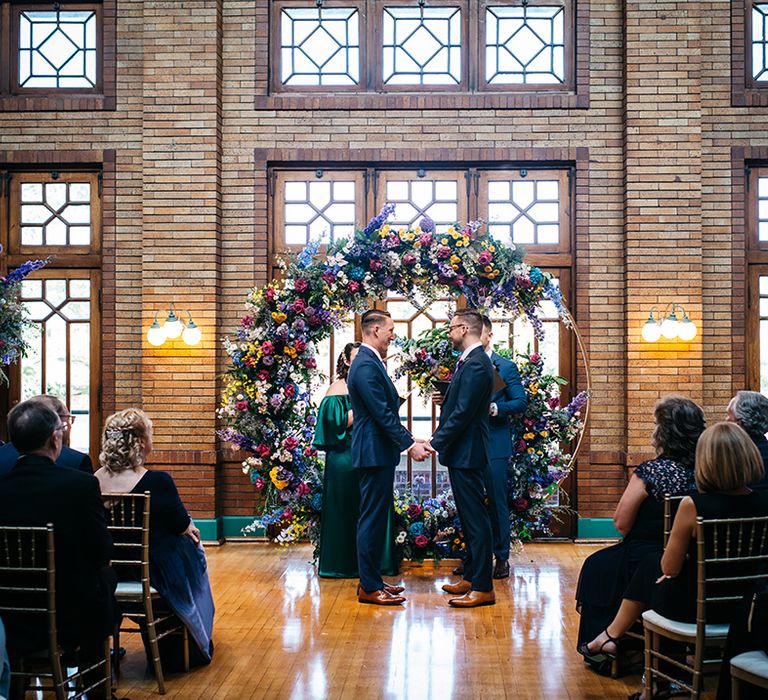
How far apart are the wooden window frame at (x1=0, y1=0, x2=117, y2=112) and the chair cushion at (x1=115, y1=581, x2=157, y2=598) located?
5.89 metres

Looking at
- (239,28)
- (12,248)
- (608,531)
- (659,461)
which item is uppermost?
(239,28)

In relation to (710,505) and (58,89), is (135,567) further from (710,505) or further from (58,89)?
(58,89)

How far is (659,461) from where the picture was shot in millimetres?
4871

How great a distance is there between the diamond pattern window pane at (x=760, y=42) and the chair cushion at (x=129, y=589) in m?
7.56

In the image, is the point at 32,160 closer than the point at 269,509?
No

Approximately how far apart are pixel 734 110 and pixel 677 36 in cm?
90

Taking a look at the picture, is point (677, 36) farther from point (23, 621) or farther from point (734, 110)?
point (23, 621)

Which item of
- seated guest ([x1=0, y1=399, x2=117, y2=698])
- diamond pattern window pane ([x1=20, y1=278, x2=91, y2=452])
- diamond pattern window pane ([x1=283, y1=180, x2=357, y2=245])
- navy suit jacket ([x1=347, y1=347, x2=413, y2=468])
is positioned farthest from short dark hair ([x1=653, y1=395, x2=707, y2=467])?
diamond pattern window pane ([x1=20, y1=278, x2=91, y2=452])

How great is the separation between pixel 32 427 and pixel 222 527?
210 inches

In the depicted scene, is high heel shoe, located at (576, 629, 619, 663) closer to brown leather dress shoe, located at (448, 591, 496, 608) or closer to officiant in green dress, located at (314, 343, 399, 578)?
brown leather dress shoe, located at (448, 591, 496, 608)

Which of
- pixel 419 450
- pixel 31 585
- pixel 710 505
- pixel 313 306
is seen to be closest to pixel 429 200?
pixel 313 306

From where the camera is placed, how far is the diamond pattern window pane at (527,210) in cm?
936

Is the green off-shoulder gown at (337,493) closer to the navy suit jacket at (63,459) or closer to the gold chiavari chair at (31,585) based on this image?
the navy suit jacket at (63,459)

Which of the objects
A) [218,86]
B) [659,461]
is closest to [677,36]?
[218,86]
